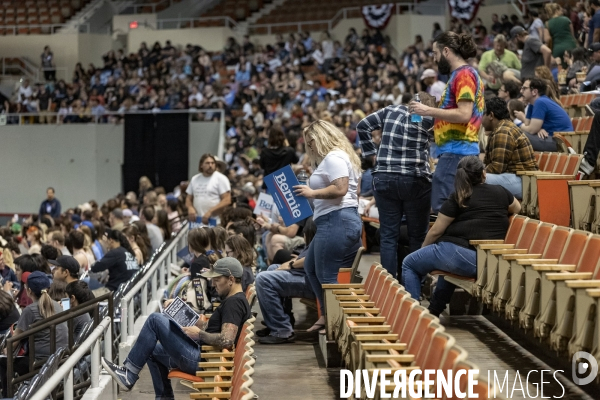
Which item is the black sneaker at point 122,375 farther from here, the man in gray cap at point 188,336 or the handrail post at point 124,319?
the handrail post at point 124,319

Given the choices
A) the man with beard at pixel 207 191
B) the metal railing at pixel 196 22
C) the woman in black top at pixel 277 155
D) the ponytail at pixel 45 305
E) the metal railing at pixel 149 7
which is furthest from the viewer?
the metal railing at pixel 149 7

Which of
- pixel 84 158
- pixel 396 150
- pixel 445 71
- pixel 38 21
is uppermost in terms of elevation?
pixel 38 21

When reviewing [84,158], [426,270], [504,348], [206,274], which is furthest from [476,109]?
[84,158]

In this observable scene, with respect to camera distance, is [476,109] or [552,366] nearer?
[552,366]

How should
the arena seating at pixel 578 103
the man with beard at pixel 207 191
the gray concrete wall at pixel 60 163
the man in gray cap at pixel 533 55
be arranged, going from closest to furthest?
the man with beard at pixel 207 191 → the arena seating at pixel 578 103 → the man in gray cap at pixel 533 55 → the gray concrete wall at pixel 60 163

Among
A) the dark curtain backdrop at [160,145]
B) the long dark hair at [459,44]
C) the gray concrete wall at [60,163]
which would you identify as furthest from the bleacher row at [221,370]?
the gray concrete wall at [60,163]

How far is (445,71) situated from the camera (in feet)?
17.0

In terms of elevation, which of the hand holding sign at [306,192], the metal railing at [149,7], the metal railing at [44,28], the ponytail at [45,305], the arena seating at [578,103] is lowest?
the ponytail at [45,305]

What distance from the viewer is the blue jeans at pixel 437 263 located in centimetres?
500

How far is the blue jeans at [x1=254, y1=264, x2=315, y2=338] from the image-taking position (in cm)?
561

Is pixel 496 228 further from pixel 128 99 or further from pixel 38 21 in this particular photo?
pixel 38 21

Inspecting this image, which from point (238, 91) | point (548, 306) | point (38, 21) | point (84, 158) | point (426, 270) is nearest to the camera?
point (548, 306)

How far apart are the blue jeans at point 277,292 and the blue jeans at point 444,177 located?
99 centimetres

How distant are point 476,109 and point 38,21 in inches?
839
